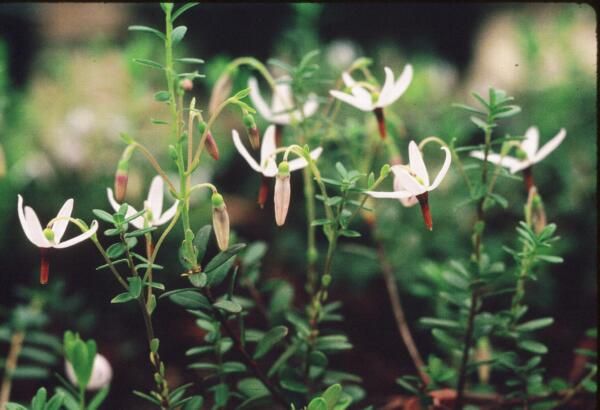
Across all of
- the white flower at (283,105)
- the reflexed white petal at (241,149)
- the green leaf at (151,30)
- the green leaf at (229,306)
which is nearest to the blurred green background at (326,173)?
the white flower at (283,105)

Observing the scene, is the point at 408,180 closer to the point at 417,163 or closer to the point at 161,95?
the point at 417,163

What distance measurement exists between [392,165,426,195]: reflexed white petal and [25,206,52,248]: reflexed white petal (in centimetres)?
60

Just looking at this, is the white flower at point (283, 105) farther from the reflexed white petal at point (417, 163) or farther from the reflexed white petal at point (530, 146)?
the reflexed white petal at point (530, 146)

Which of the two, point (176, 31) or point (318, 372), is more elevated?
A: point (176, 31)

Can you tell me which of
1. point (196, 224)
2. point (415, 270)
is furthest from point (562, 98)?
point (196, 224)

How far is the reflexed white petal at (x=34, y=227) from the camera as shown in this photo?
100cm

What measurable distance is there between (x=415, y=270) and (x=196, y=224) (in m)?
0.83

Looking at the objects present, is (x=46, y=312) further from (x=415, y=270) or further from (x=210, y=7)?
(x=210, y=7)

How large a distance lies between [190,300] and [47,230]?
0.26 metres

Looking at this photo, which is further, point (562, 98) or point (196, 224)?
point (562, 98)

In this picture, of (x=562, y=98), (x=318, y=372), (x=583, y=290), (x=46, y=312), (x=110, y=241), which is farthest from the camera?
(x=562, y=98)

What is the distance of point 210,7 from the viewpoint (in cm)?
448

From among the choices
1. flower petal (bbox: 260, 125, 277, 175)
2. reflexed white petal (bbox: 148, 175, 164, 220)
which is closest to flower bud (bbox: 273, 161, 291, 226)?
flower petal (bbox: 260, 125, 277, 175)

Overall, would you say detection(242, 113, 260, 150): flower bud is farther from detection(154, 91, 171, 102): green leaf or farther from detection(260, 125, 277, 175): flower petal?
detection(154, 91, 171, 102): green leaf
